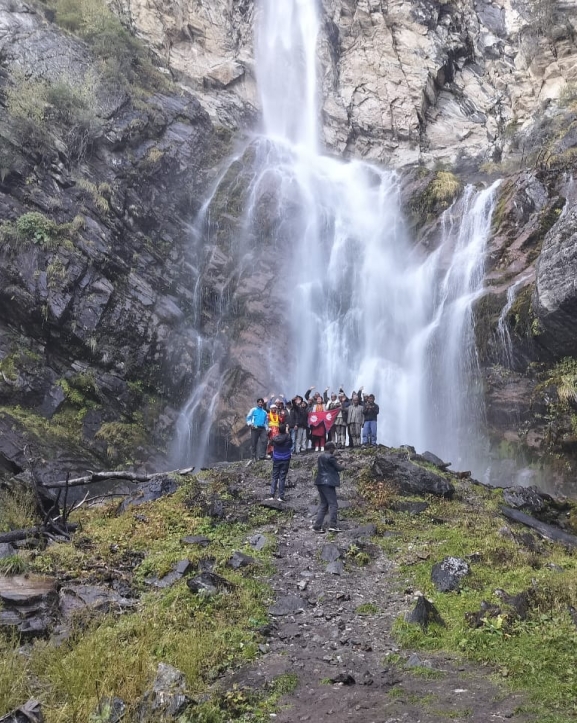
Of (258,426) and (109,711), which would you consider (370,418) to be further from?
(109,711)

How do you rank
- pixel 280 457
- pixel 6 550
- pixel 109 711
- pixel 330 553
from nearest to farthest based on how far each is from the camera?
1. pixel 109 711
2. pixel 6 550
3. pixel 330 553
4. pixel 280 457

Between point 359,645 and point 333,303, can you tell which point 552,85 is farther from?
point 359,645

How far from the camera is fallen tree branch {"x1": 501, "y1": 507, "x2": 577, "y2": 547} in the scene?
31.6 ft

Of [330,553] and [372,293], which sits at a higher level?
[372,293]

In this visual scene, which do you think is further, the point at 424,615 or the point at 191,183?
the point at 191,183

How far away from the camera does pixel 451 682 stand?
451 centimetres

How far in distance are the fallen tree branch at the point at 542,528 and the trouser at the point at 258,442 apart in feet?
22.3

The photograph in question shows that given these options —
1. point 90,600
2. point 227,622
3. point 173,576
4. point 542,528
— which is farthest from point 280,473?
point 90,600

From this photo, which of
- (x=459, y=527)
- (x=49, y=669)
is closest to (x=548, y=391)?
(x=459, y=527)

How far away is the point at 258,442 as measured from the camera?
15.3 meters

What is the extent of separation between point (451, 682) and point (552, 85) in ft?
120

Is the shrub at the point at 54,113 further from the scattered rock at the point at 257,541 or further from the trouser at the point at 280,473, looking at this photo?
the scattered rock at the point at 257,541

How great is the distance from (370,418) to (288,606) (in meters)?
9.45

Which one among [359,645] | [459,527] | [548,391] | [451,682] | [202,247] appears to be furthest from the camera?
[202,247]
